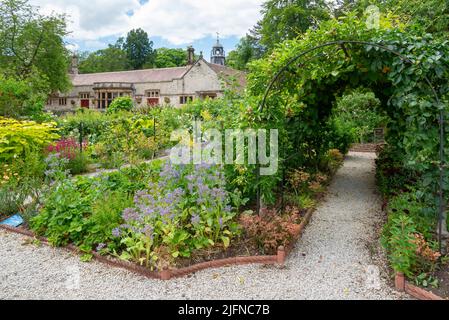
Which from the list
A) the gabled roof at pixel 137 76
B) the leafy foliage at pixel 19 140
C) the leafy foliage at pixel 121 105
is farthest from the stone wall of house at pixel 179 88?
the leafy foliage at pixel 19 140

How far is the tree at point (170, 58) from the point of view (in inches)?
2094

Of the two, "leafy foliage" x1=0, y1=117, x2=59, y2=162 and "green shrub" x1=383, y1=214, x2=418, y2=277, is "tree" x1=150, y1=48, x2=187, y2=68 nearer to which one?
"leafy foliage" x1=0, y1=117, x2=59, y2=162

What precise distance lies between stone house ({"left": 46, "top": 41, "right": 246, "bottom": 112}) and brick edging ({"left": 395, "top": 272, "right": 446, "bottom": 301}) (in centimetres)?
2508

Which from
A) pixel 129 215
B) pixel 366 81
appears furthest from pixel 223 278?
pixel 366 81

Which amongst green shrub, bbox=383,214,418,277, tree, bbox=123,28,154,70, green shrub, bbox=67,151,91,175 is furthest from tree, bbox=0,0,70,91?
tree, bbox=123,28,154,70

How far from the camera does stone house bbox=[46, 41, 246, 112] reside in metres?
29.3

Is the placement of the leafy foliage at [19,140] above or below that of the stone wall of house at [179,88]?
below

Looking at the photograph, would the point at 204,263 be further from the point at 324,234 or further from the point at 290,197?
the point at 290,197

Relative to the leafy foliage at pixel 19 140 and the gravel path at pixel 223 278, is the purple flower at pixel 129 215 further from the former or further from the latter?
the leafy foliage at pixel 19 140

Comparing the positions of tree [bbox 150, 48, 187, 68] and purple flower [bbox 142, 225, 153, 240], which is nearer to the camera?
purple flower [bbox 142, 225, 153, 240]

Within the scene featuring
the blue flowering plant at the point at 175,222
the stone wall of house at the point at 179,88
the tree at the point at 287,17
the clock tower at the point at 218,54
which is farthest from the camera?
the clock tower at the point at 218,54

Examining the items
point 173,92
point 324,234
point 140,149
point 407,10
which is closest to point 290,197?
point 324,234

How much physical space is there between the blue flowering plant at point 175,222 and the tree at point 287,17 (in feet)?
61.3

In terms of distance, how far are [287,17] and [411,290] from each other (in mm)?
22211
